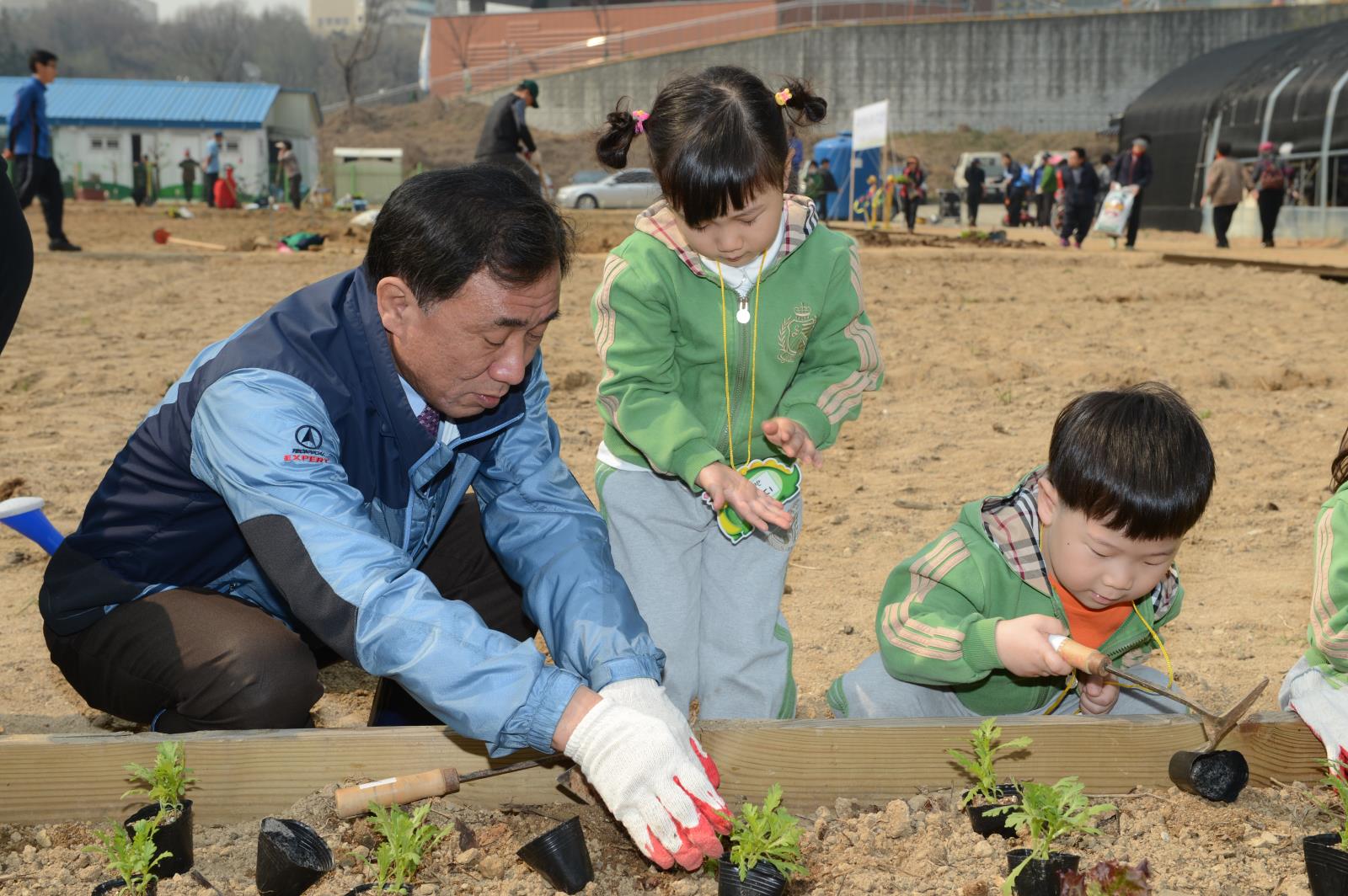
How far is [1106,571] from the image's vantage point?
246cm

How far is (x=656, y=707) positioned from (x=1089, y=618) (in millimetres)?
1115

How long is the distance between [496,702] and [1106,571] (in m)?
1.29

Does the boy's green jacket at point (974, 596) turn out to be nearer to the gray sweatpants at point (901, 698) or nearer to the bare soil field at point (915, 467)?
the gray sweatpants at point (901, 698)

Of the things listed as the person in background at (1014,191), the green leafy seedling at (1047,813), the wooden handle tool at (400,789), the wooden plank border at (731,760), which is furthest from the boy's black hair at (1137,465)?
the person in background at (1014,191)

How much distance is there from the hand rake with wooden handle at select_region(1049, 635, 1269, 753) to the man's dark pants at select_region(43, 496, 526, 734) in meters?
1.60

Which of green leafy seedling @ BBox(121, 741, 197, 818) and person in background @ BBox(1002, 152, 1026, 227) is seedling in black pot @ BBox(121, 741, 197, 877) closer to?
green leafy seedling @ BBox(121, 741, 197, 818)

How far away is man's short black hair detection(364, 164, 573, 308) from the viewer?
2.31 meters

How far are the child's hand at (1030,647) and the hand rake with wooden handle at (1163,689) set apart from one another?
21 millimetres

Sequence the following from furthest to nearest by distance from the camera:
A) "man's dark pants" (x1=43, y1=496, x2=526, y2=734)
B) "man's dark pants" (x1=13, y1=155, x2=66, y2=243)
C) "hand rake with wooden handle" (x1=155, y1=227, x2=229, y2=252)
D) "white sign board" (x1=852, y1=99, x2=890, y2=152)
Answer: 1. "white sign board" (x1=852, y1=99, x2=890, y2=152)
2. "hand rake with wooden handle" (x1=155, y1=227, x2=229, y2=252)
3. "man's dark pants" (x1=13, y1=155, x2=66, y2=243)
4. "man's dark pants" (x1=43, y1=496, x2=526, y2=734)

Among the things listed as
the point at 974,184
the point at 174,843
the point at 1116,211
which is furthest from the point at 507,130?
the point at 974,184

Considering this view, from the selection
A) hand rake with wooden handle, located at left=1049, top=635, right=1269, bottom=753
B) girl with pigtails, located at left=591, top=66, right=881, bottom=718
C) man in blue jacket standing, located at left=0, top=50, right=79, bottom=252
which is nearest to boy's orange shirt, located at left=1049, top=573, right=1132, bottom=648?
hand rake with wooden handle, located at left=1049, top=635, right=1269, bottom=753

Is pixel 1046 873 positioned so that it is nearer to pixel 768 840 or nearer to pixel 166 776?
pixel 768 840

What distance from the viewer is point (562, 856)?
2.08 meters

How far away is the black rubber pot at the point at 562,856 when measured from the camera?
207 cm
